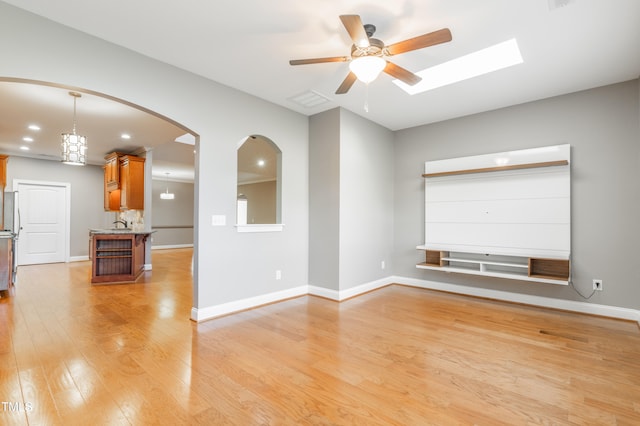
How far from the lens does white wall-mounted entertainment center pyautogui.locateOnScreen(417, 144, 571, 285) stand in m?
3.85

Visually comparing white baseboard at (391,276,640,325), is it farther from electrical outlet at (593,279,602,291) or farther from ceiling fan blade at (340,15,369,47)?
ceiling fan blade at (340,15,369,47)

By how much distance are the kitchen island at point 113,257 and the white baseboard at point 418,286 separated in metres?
3.08

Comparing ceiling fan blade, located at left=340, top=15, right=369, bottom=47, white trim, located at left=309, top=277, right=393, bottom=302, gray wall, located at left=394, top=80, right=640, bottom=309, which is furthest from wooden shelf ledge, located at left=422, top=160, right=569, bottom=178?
ceiling fan blade, located at left=340, top=15, right=369, bottom=47

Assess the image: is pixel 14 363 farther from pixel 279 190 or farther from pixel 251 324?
pixel 279 190

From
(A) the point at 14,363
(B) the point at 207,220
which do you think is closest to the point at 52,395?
(A) the point at 14,363

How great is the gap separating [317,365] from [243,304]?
66.4 inches

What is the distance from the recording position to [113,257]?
5559 mm

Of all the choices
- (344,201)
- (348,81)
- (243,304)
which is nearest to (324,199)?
(344,201)

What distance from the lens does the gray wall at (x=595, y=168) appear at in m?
3.49

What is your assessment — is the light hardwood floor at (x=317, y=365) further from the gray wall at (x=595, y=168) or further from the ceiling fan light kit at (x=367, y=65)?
the ceiling fan light kit at (x=367, y=65)

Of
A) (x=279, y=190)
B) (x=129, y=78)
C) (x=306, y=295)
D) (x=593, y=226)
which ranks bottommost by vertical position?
(x=306, y=295)

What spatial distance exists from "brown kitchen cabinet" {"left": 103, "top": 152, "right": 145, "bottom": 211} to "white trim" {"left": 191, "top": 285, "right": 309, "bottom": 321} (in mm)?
4604

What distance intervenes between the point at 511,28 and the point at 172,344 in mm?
4055

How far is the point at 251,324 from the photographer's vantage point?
332cm
